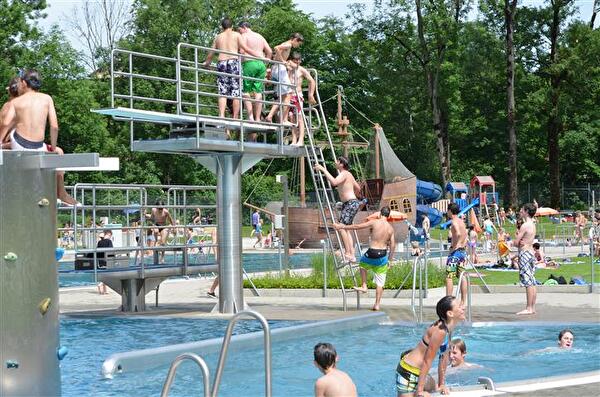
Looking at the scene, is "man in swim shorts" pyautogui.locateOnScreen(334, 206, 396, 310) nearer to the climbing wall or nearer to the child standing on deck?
the child standing on deck

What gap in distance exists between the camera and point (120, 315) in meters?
18.1

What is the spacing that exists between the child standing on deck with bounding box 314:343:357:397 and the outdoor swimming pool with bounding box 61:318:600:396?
3.27m

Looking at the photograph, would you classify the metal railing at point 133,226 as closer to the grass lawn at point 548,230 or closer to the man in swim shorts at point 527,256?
the man in swim shorts at point 527,256

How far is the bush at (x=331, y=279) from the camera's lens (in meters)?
21.3

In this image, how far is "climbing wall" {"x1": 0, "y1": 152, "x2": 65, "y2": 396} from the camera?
26.0ft

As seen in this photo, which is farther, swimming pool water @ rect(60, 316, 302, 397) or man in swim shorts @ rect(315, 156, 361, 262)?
man in swim shorts @ rect(315, 156, 361, 262)

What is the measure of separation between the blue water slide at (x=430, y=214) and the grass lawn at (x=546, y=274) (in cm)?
2035

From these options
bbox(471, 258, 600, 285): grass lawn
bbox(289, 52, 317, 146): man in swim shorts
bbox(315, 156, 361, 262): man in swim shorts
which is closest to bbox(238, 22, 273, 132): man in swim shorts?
bbox(289, 52, 317, 146): man in swim shorts

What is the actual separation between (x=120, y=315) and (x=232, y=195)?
10.2 feet

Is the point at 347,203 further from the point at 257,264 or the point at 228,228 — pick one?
the point at 257,264

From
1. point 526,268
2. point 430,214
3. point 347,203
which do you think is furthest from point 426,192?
point 526,268

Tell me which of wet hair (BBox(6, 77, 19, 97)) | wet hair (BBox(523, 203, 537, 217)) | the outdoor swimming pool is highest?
wet hair (BBox(6, 77, 19, 97))

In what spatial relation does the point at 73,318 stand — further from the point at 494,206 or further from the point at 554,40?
the point at 554,40

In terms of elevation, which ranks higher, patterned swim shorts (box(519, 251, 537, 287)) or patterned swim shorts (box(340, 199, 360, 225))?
patterned swim shorts (box(340, 199, 360, 225))
